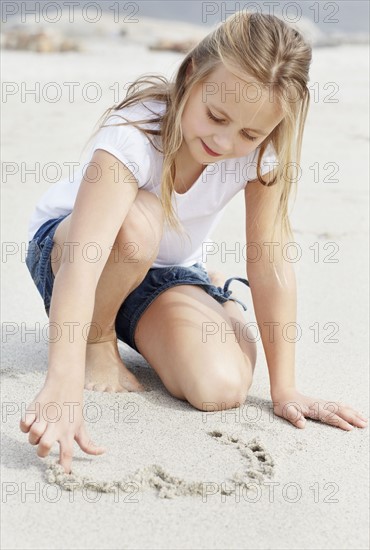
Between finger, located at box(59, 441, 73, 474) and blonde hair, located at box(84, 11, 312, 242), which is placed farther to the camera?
blonde hair, located at box(84, 11, 312, 242)

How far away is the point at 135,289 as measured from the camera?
90.4 inches

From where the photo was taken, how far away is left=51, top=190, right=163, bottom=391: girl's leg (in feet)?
6.74

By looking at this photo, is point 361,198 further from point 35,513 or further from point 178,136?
point 35,513

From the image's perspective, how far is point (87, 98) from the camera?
5.81 metres

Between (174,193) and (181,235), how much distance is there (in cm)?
16

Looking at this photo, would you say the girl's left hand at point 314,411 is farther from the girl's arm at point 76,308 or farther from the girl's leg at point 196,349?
the girl's arm at point 76,308

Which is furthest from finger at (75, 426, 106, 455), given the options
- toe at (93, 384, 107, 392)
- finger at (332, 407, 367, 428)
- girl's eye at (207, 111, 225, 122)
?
girl's eye at (207, 111, 225, 122)

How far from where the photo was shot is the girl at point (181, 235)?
1.86 m

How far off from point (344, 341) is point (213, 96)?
960 mm

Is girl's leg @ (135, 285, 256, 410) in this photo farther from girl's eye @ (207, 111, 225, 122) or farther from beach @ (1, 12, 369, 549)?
girl's eye @ (207, 111, 225, 122)

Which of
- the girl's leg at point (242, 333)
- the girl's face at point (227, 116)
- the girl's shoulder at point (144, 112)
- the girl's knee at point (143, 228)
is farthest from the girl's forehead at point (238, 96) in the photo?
the girl's leg at point (242, 333)

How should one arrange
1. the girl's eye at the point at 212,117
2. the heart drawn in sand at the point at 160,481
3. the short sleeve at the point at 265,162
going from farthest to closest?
the short sleeve at the point at 265,162
the girl's eye at the point at 212,117
the heart drawn in sand at the point at 160,481

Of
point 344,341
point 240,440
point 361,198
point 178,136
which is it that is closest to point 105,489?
point 240,440

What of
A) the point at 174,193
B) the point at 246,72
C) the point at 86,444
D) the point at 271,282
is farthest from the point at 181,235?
the point at 86,444
